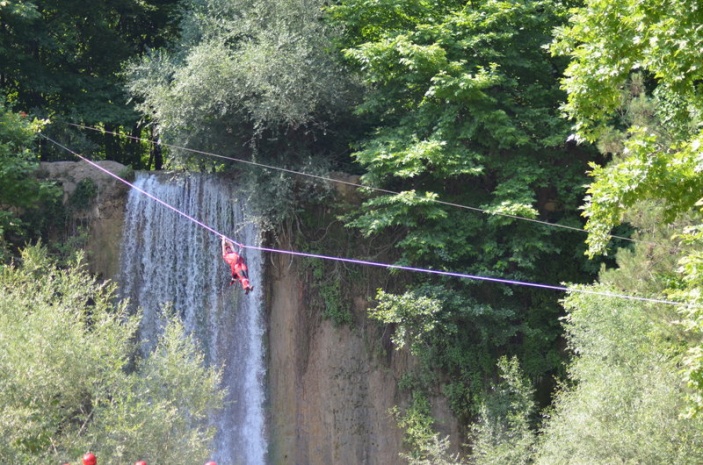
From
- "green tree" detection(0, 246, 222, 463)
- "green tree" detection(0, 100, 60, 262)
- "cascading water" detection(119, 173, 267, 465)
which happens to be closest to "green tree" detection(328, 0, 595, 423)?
"cascading water" detection(119, 173, 267, 465)

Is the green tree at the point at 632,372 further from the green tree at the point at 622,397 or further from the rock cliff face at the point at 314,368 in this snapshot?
the rock cliff face at the point at 314,368

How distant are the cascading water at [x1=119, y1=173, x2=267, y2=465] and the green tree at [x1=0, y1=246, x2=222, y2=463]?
4.98m

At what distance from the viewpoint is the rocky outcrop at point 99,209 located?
67.8ft

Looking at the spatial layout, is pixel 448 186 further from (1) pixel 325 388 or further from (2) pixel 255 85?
(1) pixel 325 388

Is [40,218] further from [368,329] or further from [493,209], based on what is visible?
[493,209]

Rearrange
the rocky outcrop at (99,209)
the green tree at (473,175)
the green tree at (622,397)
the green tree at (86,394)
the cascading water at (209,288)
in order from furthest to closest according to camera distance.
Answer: the rocky outcrop at (99,209), the cascading water at (209,288), the green tree at (473,175), the green tree at (622,397), the green tree at (86,394)

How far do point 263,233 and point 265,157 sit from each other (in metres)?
1.65

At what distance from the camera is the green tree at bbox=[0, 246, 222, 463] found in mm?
13406

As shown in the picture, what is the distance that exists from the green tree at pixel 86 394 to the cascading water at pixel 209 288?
4.98 metres

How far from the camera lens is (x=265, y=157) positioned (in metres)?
21.0

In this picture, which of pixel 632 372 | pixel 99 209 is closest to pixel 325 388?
pixel 99 209

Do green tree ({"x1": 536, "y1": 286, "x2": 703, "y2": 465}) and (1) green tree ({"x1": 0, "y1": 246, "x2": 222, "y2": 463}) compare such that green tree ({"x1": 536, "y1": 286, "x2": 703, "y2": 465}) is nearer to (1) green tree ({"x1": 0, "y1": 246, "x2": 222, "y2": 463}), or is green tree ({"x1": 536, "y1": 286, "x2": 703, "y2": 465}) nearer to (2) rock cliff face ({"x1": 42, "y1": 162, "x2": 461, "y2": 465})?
(2) rock cliff face ({"x1": 42, "y1": 162, "x2": 461, "y2": 465})

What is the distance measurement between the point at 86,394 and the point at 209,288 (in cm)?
658

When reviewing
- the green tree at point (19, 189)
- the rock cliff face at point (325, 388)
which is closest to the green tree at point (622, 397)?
the rock cliff face at point (325, 388)
